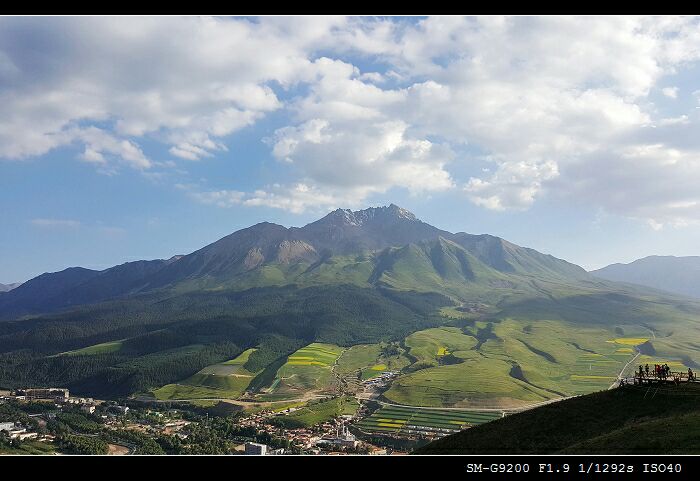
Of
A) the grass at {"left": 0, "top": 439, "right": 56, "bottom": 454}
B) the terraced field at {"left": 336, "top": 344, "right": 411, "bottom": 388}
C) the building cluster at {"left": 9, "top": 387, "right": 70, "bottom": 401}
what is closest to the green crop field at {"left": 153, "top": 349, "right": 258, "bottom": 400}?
the building cluster at {"left": 9, "top": 387, "right": 70, "bottom": 401}

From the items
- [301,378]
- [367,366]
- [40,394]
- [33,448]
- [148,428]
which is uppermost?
[367,366]

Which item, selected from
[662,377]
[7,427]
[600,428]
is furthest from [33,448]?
[662,377]

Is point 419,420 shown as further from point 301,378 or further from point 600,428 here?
point 600,428

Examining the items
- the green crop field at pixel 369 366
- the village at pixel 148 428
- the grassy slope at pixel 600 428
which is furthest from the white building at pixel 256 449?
the green crop field at pixel 369 366

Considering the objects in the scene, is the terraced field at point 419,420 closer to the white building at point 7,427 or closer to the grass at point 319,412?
the grass at point 319,412

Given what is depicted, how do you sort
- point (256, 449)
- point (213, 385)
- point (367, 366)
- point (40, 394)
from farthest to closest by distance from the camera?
point (367, 366), point (213, 385), point (40, 394), point (256, 449)

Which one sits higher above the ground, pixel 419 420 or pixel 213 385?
pixel 419 420
